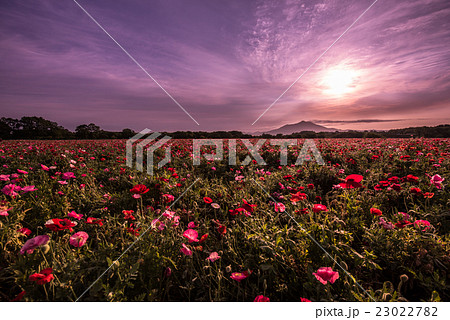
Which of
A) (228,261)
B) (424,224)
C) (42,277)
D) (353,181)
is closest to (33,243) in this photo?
(42,277)

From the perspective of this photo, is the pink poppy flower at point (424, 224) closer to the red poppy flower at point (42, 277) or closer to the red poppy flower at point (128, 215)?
the red poppy flower at point (128, 215)

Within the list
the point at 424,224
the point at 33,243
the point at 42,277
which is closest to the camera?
the point at 42,277

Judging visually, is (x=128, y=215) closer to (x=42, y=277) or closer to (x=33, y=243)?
(x=33, y=243)

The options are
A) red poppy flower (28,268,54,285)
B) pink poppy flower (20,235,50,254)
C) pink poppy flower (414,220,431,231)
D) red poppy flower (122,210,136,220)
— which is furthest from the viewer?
red poppy flower (122,210,136,220)

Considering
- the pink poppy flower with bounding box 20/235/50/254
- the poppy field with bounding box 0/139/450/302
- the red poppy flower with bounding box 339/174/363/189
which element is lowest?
the poppy field with bounding box 0/139/450/302

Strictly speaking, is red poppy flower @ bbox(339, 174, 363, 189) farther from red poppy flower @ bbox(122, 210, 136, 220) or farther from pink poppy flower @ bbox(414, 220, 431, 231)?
red poppy flower @ bbox(122, 210, 136, 220)

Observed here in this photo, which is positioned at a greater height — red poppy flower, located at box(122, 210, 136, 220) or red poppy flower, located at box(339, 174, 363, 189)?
red poppy flower, located at box(339, 174, 363, 189)

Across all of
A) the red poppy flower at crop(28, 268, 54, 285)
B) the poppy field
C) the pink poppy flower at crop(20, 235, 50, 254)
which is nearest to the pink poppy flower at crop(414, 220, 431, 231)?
the poppy field

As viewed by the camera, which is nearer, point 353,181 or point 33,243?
point 33,243

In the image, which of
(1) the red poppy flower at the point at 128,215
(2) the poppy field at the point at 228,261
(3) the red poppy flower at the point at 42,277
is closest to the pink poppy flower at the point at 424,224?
(2) the poppy field at the point at 228,261

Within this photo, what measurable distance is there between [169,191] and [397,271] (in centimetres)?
325

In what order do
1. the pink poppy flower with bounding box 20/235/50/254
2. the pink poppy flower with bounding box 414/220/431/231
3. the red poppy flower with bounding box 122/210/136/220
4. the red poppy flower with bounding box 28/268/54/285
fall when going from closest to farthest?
the red poppy flower with bounding box 28/268/54/285
the pink poppy flower with bounding box 20/235/50/254
the pink poppy flower with bounding box 414/220/431/231
the red poppy flower with bounding box 122/210/136/220

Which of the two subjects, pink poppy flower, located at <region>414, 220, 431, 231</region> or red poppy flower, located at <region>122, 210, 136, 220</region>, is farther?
red poppy flower, located at <region>122, 210, 136, 220</region>
